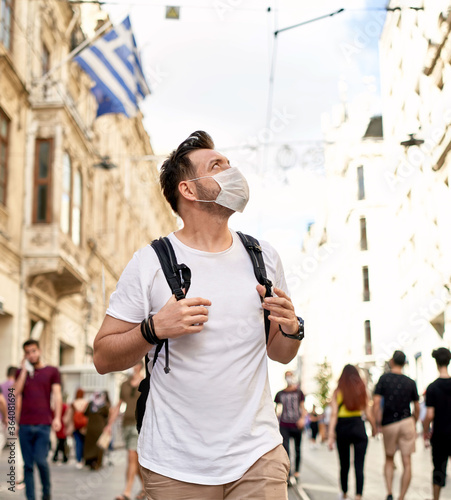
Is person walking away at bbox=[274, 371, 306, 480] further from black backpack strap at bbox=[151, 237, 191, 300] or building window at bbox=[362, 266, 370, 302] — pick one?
building window at bbox=[362, 266, 370, 302]

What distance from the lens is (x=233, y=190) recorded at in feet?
9.26

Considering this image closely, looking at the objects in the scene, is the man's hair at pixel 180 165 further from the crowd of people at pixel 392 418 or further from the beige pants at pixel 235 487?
the crowd of people at pixel 392 418

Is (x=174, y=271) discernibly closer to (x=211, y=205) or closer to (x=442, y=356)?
(x=211, y=205)

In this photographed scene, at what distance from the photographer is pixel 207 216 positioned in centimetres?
290

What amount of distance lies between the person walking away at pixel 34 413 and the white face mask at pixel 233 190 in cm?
569

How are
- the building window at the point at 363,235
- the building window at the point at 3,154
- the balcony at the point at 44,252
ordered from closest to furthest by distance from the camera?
1. the building window at the point at 3,154
2. the balcony at the point at 44,252
3. the building window at the point at 363,235

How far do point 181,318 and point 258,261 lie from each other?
0.49m

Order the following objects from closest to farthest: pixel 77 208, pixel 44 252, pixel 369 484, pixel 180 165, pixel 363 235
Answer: pixel 180 165
pixel 369 484
pixel 44 252
pixel 77 208
pixel 363 235

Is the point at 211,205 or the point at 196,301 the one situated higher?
the point at 211,205

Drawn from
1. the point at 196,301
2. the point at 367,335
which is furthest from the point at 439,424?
the point at 367,335

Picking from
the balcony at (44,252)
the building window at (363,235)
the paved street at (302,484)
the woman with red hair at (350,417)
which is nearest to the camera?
the woman with red hair at (350,417)

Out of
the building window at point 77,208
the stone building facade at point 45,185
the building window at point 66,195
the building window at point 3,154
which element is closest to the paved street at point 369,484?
the stone building facade at point 45,185

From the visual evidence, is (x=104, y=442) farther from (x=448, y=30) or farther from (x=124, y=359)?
(x=448, y=30)

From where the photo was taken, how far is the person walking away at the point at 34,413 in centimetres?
792
